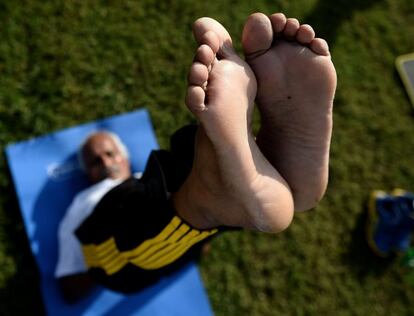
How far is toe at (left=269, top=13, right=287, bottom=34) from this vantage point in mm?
958

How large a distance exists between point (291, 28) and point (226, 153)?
0.97 ft

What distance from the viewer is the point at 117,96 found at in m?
1.89

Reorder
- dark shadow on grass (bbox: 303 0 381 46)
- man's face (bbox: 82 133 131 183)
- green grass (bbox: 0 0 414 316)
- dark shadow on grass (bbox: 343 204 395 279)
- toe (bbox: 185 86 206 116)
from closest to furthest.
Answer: toe (bbox: 185 86 206 116) < man's face (bbox: 82 133 131 183) < green grass (bbox: 0 0 414 316) < dark shadow on grass (bbox: 343 204 395 279) < dark shadow on grass (bbox: 303 0 381 46)

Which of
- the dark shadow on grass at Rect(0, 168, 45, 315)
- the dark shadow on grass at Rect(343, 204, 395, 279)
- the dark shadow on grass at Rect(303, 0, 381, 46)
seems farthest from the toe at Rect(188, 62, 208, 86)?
the dark shadow on grass at Rect(303, 0, 381, 46)

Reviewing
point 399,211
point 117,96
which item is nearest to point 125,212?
point 117,96

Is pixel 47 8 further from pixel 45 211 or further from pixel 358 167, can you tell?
pixel 358 167

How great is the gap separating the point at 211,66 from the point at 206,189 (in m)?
0.24

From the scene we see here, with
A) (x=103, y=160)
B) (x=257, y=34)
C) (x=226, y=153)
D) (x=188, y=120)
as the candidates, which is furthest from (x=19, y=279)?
(x=257, y=34)

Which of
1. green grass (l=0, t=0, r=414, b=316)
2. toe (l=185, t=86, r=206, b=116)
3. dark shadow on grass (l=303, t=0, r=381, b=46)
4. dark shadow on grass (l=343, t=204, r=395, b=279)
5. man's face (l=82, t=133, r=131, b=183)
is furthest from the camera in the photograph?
dark shadow on grass (l=303, t=0, r=381, b=46)

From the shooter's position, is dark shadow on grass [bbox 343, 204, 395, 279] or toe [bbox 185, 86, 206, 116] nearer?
toe [bbox 185, 86, 206, 116]

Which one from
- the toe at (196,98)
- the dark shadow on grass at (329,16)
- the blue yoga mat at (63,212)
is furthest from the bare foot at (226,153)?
the dark shadow on grass at (329,16)

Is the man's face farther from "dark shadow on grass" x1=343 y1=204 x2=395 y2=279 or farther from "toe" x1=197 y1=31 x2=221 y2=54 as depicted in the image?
"dark shadow on grass" x1=343 y1=204 x2=395 y2=279

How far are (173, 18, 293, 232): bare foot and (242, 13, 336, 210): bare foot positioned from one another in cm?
6

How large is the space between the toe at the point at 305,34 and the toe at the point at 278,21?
3 centimetres
